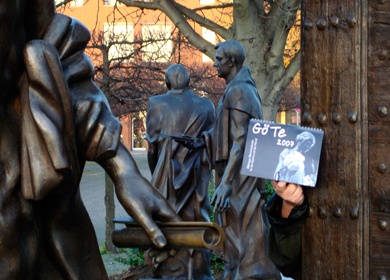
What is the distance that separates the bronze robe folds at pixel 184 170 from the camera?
7219 mm

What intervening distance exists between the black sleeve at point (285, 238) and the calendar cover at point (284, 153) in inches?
15.1

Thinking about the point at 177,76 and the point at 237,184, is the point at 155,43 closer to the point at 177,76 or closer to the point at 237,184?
the point at 177,76

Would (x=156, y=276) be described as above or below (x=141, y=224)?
below

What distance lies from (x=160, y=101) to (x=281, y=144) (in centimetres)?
569

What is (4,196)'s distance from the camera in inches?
69.1

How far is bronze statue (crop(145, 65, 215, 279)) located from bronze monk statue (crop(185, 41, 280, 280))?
0.86 metres

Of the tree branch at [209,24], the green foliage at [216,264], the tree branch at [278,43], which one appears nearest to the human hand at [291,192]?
the green foliage at [216,264]

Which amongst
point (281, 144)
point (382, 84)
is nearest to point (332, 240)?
point (281, 144)

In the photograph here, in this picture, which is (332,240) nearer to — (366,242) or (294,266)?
(366,242)

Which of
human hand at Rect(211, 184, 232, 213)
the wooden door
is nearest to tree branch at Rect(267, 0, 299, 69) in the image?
human hand at Rect(211, 184, 232, 213)

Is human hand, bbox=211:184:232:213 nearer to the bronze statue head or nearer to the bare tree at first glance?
the bronze statue head

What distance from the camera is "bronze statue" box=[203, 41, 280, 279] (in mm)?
5762

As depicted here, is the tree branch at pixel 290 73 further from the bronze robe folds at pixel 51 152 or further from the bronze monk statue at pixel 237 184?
the bronze robe folds at pixel 51 152

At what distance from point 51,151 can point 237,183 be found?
14.3 ft
